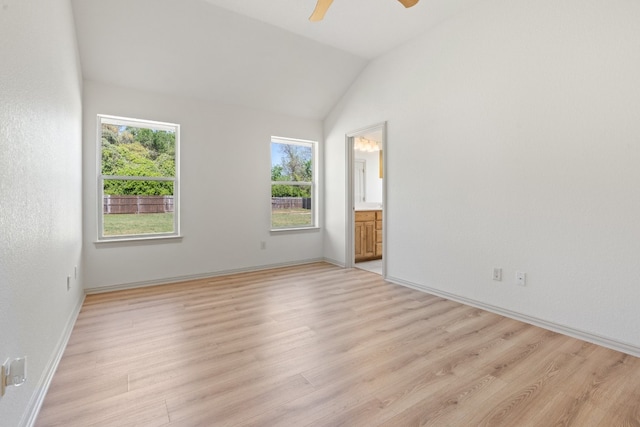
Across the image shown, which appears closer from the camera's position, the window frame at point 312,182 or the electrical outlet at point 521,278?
the electrical outlet at point 521,278

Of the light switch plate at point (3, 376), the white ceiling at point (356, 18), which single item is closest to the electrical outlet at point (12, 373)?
the light switch plate at point (3, 376)

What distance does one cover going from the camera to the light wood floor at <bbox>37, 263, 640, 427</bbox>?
1.56 meters

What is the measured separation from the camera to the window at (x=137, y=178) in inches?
146

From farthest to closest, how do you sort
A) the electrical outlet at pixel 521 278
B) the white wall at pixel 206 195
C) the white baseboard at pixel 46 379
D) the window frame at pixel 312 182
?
the window frame at pixel 312 182, the white wall at pixel 206 195, the electrical outlet at pixel 521 278, the white baseboard at pixel 46 379

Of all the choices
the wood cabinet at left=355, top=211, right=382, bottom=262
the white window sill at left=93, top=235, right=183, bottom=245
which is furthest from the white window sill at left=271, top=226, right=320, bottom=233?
the white window sill at left=93, top=235, right=183, bottom=245

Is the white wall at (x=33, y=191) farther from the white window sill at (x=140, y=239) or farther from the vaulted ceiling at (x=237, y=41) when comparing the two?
the white window sill at (x=140, y=239)

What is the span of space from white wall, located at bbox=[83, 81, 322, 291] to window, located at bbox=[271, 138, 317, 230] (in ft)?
0.55

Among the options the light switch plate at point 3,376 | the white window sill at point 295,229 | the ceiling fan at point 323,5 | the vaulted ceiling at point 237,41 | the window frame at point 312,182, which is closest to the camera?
the light switch plate at point 3,376

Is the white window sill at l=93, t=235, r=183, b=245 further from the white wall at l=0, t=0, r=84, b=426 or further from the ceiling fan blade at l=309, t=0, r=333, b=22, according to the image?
the ceiling fan blade at l=309, t=0, r=333, b=22

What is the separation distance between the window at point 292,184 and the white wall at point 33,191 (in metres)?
2.75

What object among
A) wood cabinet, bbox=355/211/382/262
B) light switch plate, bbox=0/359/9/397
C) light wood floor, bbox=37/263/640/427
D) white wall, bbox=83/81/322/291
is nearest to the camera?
light switch plate, bbox=0/359/9/397

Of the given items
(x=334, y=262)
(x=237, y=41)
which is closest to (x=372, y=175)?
(x=334, y=262)

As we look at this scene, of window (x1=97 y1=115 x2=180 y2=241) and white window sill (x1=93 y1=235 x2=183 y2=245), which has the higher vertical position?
window (x1=97 y1=115 x2=180 y2=241)

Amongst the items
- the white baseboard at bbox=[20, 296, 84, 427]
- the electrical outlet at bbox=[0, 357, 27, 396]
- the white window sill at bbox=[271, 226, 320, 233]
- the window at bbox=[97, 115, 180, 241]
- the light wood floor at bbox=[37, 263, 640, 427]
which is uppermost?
the window at bbox=[97, 115, 180, 241]
